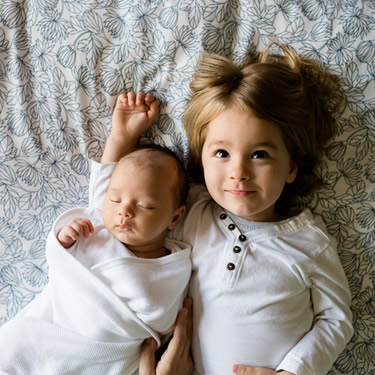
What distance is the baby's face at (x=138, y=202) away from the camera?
111 centimetres

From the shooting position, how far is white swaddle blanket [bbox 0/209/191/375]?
42.8 inches

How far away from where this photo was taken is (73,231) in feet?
3.68

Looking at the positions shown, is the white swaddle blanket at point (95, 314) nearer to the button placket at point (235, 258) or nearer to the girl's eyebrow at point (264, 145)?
the button placket at point (235, 258)

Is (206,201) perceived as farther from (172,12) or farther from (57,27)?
(57,27)

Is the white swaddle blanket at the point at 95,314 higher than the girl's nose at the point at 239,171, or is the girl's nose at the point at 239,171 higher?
the girl's nose at the point at 239,171

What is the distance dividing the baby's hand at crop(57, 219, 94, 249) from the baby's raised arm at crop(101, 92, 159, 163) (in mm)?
192

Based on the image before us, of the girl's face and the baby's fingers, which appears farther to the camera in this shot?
the baby's fingers

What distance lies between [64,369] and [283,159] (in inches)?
30.0

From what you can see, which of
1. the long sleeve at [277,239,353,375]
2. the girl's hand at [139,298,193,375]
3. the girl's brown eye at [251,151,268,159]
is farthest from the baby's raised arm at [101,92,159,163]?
the long sleeve at [277,239,353,375]

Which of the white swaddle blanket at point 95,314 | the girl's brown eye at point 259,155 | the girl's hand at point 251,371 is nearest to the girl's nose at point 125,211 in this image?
the white swaddle blanket at point 95,314

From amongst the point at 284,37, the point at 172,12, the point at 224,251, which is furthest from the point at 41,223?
the point at 284,37

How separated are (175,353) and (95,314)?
233 millimetres

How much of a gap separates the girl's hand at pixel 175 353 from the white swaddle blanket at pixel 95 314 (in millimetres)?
30

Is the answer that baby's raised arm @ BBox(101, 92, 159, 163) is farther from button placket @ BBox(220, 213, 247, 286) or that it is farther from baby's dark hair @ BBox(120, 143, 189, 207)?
button placket @ BBox(220, 213, 247, 286)
